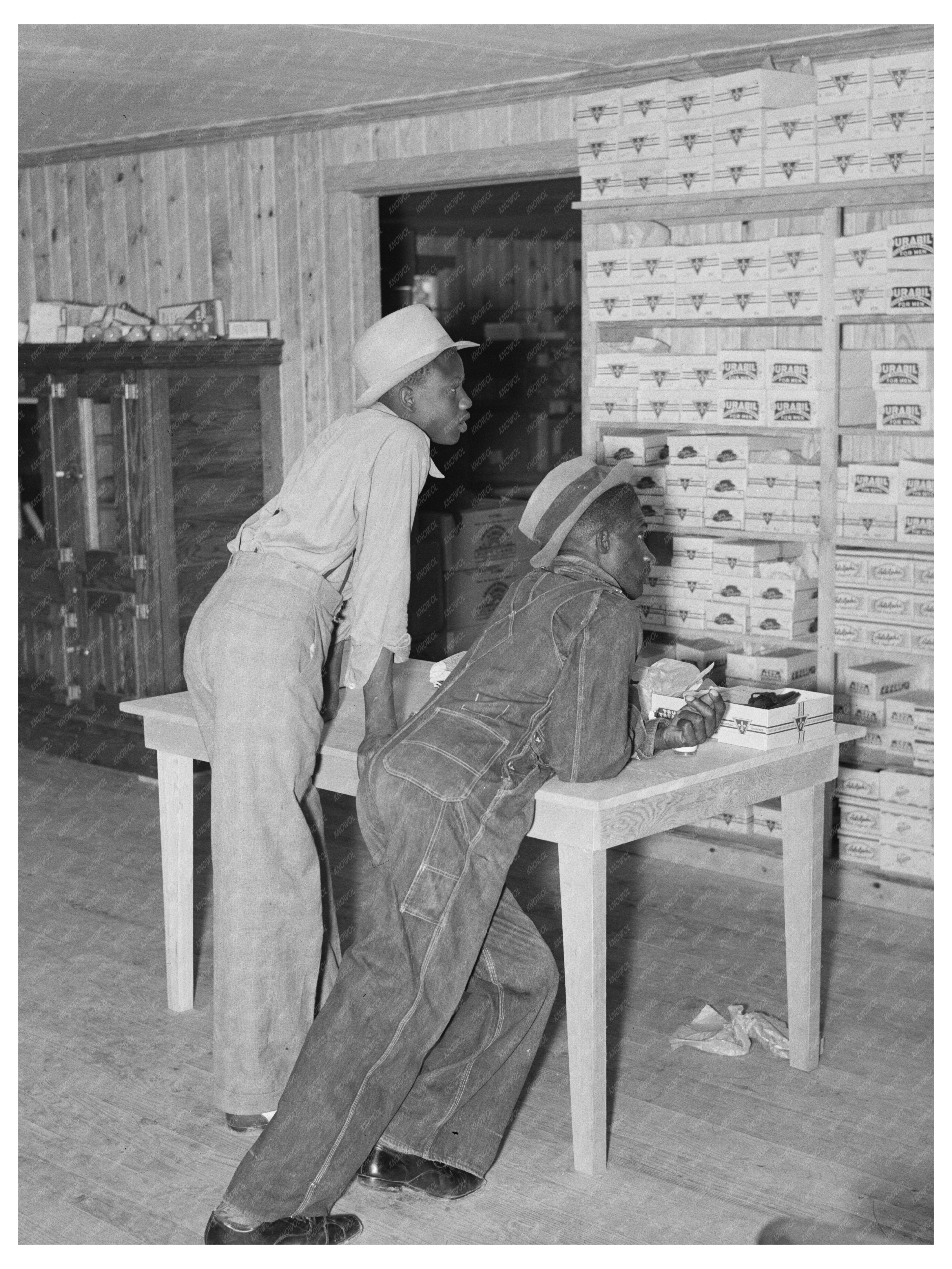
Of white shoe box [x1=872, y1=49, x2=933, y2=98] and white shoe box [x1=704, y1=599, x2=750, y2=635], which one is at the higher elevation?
white shoe box [x1=872, y1=49, x2=933, y2=98]

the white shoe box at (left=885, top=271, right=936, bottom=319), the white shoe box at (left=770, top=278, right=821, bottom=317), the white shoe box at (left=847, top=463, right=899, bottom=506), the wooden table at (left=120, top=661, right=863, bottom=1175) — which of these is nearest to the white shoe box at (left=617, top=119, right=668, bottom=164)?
the white shoe box at (left=770, top=278, right=821, bottom=317)

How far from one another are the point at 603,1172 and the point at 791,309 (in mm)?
3024

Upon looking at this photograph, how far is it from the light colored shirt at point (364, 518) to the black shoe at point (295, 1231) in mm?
1121

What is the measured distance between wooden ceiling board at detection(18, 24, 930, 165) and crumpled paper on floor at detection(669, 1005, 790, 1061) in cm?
304

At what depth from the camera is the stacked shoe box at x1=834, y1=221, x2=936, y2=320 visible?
4.81 metres

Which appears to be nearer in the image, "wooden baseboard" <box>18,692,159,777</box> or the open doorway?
"wooden baseboard" <box>18,692,159,777</box>

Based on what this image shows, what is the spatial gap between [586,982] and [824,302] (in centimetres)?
278

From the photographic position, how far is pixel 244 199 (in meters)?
7.17

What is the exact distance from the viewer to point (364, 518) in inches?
135

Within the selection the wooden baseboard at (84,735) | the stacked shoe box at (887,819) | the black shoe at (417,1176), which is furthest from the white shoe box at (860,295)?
the wooden baseboard at (84,735)

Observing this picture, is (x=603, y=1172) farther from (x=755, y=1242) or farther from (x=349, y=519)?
(x=349, y=519)

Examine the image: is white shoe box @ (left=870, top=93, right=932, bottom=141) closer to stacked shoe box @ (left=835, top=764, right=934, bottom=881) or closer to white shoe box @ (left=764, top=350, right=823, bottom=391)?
white shoe box @ (left=764, top=350, right=823, bottom=391)

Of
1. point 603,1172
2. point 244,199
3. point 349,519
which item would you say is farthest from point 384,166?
point 603,1172

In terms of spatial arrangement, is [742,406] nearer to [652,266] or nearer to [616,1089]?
[652,266]
